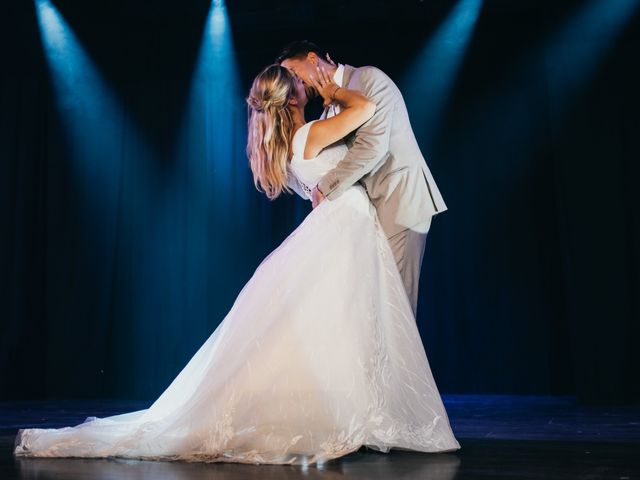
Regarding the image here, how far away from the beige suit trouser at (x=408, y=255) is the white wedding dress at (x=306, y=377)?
0.33 ft

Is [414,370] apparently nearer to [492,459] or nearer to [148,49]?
[492,459]

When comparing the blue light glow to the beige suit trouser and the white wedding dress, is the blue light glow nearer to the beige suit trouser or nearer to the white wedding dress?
the beige suit trouser

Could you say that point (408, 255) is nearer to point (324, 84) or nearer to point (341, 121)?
point (341, 121)

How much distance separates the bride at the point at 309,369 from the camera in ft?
6.68

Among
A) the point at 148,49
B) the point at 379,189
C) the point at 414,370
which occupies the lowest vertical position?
the point at 414,370

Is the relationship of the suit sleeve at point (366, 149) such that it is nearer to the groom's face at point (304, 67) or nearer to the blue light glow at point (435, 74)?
the groom's face at point (304, 67)

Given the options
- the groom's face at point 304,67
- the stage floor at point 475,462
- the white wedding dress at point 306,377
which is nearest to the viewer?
the stage floor at point 475,462

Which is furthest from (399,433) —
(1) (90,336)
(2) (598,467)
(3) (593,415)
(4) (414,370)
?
(1) (90,336)

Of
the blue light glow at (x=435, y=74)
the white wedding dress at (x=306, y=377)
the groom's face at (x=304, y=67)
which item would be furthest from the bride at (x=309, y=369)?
the blue light glow at (x=435, y=74)

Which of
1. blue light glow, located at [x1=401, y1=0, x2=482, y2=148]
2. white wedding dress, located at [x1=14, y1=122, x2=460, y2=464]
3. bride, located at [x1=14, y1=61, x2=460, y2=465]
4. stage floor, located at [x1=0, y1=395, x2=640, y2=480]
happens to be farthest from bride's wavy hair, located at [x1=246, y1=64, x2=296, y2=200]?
blue light glow, located at [x1=401, y1=0, x2=482, y2=148]

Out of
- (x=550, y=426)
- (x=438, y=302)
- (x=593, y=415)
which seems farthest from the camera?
(x=438, y=302)

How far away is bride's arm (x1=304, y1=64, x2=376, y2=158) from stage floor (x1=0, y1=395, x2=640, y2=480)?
1.02 m

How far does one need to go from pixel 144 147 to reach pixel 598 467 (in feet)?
15.6

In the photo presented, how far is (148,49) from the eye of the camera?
19.4 ft
